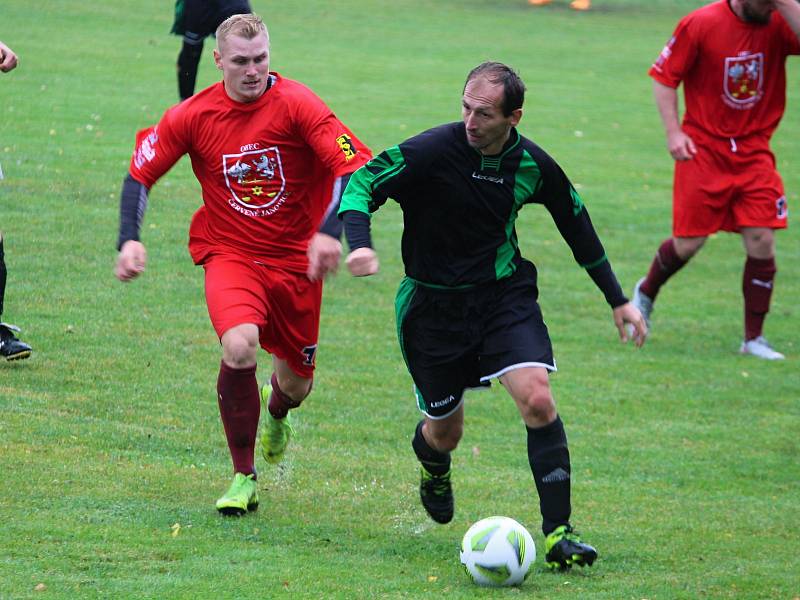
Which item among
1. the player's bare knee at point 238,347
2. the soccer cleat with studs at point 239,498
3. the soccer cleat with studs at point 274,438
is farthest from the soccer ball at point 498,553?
the soccer cleat with studs at point 274,438

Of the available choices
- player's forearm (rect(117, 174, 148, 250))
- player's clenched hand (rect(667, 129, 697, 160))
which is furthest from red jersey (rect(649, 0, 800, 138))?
player's forearm (rect(117, 174, 148, 250))

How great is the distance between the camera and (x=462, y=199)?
5562 mm

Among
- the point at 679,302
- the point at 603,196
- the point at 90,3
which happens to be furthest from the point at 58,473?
the point at 90,3

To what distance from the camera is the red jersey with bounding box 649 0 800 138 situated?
947 centimetres

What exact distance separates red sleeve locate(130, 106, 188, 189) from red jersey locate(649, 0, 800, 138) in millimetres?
4541

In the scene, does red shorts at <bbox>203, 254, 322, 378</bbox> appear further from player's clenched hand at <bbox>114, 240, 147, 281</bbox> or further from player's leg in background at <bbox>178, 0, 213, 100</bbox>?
player's leg in background at <bbox>178, 0, 213, 100</bbox>

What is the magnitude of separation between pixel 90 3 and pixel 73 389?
75.0 ft

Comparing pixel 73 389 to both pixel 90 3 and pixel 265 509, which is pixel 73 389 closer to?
pixel 265 509

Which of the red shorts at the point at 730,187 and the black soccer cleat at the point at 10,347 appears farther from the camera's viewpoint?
the red shorts at the point at 730,187

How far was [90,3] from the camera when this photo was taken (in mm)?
29203

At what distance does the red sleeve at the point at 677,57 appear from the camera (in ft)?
31.4

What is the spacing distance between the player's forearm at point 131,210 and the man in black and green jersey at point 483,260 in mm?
1040

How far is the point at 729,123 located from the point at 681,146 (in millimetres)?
562

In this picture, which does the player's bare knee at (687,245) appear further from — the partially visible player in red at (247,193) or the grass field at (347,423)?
the partially visible player in red at (247,193)
